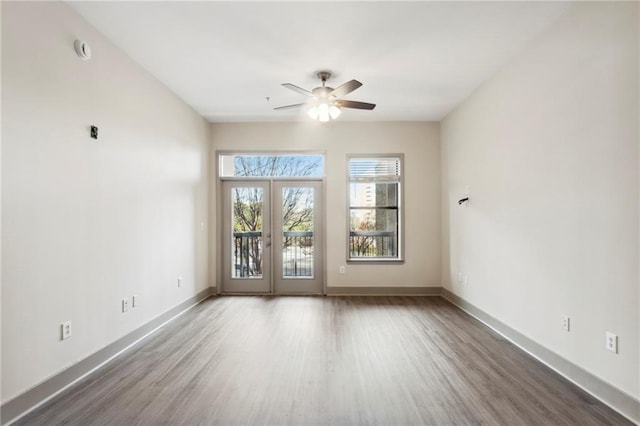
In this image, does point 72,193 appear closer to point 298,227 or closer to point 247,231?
point 247,231

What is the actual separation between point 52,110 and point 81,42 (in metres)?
0.68

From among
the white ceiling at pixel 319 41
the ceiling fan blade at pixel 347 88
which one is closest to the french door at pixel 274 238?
the white ceiling at pixel 319 41

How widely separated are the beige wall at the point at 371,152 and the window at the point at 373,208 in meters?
0.16

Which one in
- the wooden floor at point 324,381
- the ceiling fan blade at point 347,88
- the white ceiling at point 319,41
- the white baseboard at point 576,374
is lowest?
the wooden floor at point 324,381

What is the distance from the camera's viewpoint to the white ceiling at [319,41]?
2422 millimetres

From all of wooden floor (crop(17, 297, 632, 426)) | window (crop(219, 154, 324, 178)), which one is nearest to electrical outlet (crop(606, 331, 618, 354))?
wooden floor (crop(17, 297, 632, 426))

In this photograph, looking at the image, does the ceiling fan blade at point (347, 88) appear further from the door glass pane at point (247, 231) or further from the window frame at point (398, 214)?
the door glass pane at point (247, 231)

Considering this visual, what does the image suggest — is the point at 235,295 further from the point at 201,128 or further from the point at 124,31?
the point at 124,31

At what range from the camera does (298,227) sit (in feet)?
17.3

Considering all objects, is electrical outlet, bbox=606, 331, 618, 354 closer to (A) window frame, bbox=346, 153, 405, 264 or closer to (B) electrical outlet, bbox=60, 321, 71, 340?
(A) window frame, bbox=346, 153, 405, 264

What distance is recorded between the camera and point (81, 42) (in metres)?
2.48

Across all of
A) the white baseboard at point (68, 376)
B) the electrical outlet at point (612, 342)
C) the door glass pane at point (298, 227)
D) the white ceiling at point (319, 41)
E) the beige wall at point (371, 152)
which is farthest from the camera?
the door glass pane at point (298, 227)

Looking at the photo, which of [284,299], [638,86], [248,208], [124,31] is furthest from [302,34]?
[284,299]

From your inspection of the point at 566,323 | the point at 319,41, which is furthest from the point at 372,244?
the point at 319,41
